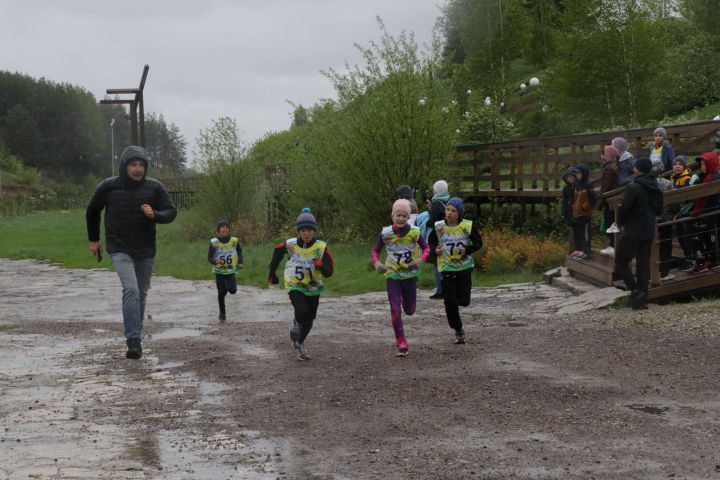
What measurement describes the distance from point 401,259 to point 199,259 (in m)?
18.4

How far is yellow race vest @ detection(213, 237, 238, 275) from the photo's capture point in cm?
1410

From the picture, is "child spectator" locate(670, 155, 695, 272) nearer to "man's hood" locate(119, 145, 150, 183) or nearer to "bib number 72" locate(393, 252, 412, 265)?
"bib number 72" locate(393, 252, 412, 265)

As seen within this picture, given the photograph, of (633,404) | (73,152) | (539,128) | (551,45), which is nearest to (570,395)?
(633,404)

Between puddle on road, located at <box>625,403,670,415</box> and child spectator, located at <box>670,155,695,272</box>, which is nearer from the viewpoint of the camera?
puddle on road, located at <box>625,403,670,415</box>

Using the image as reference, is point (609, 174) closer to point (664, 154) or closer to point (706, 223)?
point (664, 154)

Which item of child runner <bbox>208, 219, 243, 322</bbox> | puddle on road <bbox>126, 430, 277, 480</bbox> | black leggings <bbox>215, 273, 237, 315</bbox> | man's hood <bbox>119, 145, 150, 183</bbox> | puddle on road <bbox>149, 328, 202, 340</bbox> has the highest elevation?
man's hood <bbox>119, 145, 150, 183</bbox>

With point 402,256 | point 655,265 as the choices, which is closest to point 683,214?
point 655,265

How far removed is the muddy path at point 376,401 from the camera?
5547mm

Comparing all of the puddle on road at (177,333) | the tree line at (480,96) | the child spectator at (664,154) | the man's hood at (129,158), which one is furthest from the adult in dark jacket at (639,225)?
the tree line at (480,96)

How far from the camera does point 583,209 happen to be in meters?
15.4

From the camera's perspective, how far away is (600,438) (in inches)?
236

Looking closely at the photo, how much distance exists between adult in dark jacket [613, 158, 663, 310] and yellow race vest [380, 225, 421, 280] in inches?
143

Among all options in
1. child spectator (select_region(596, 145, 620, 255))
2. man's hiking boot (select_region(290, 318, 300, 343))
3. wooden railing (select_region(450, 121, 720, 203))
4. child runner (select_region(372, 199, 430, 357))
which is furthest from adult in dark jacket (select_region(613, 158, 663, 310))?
wooden railing (select_region(450, 121, 720, 203))

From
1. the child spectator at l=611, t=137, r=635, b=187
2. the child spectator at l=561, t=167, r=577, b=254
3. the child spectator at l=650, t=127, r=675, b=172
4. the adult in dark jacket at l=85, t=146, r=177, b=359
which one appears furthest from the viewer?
the child spectator at l=561, t=167, r=577, b=254
